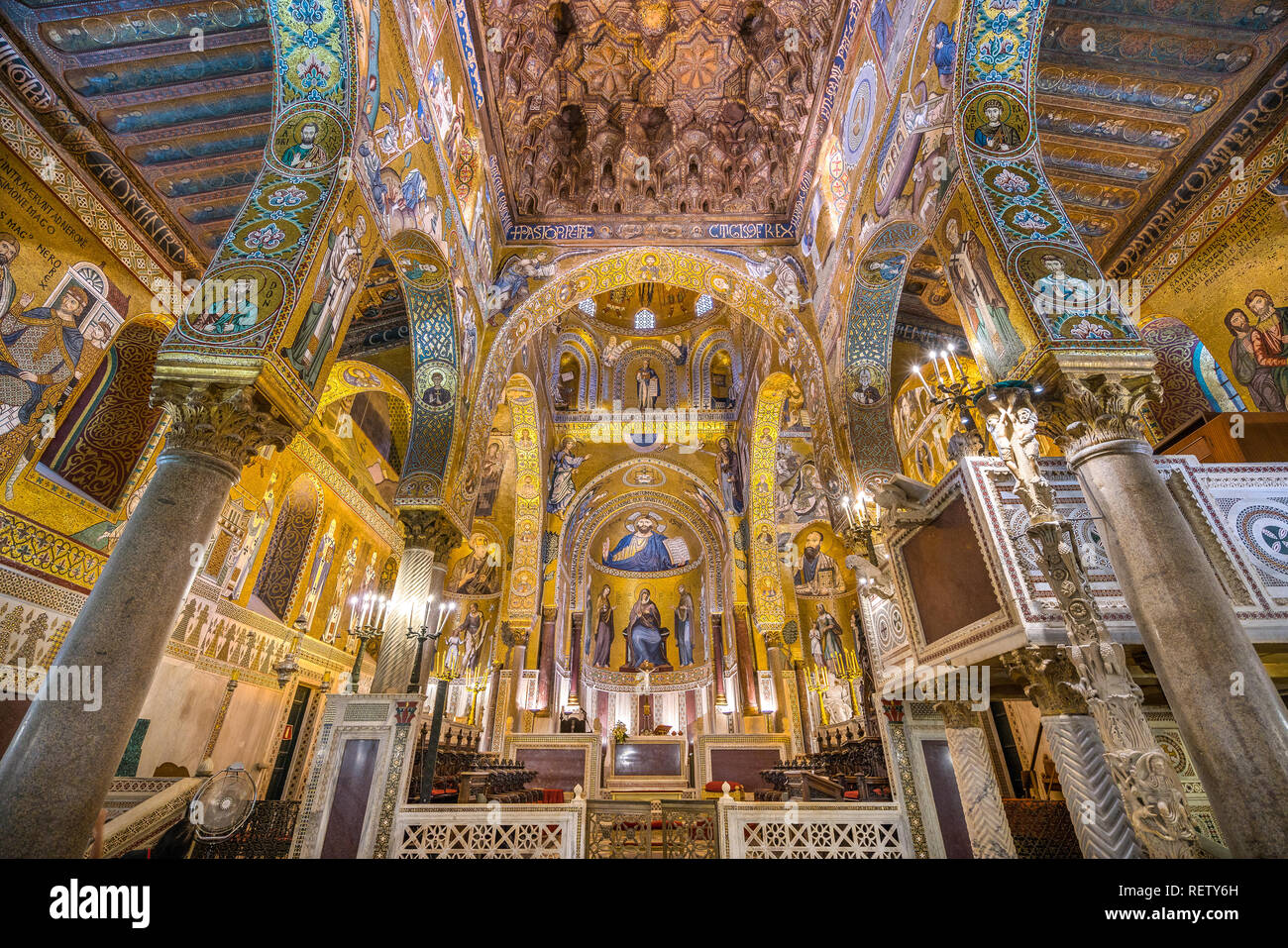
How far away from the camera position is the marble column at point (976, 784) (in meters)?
4.84

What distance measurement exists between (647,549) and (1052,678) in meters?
15.3

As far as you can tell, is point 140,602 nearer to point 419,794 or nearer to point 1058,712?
point 419,794

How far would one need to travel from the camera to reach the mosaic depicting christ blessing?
62.0 ft

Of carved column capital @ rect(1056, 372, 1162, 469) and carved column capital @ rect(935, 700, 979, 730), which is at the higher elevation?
carved column capital @ rect(1056, 372, 1162, 469)

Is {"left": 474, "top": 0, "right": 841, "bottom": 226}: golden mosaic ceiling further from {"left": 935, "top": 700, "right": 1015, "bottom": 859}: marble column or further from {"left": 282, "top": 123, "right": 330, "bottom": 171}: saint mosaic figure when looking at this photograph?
{"left": 935, "top": 700, "right": 1015, "bottom": 859}: marble column

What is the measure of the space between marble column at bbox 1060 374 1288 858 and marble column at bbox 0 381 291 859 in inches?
254

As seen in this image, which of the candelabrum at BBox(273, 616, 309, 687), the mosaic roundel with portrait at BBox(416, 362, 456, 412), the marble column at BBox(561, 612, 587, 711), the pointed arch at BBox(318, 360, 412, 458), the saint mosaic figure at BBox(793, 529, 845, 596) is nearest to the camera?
the mosaic roundel with portrait at BBox(416, 362, 456, 412)

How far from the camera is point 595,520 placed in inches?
709

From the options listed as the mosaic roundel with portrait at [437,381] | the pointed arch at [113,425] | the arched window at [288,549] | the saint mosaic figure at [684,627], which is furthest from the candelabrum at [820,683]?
the pointed arch at [113,425]

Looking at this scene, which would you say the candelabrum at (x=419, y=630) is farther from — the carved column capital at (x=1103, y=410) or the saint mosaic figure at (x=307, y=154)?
the carved column capital at (x=1103, y=410)

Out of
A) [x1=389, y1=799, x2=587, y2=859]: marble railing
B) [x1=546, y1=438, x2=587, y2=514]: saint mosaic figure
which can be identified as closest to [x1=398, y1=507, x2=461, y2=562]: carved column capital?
[x1=389, y1=799, x2=587, y2=859]: marble railing

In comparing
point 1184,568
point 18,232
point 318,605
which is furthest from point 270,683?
point 1184,568

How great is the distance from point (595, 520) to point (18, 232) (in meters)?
13.8

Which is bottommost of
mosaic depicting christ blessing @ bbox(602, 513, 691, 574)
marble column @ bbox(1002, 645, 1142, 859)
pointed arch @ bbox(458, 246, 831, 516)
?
marble column @ bbox(1002, 645, 1142, 859)
